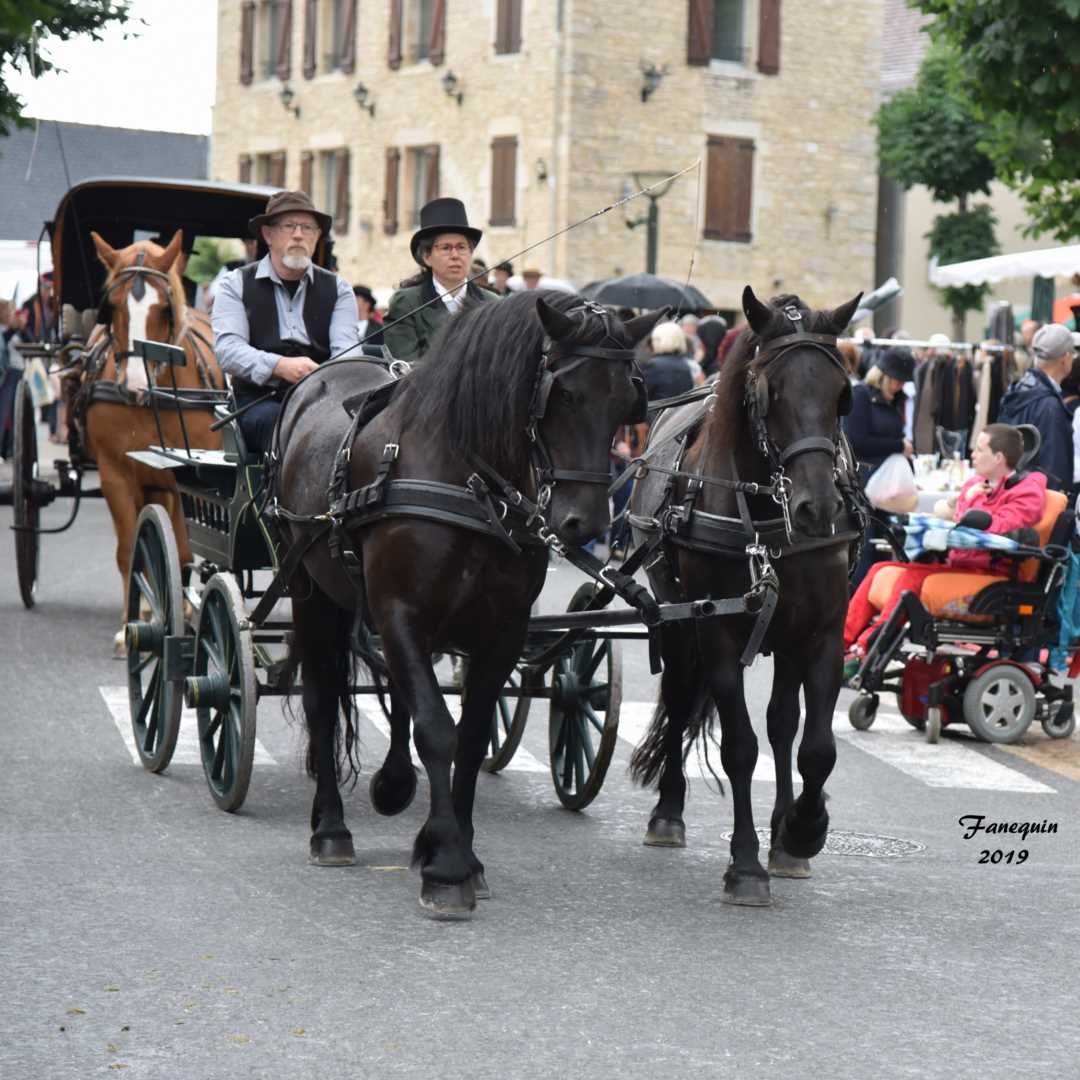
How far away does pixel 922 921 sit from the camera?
682 centimetres

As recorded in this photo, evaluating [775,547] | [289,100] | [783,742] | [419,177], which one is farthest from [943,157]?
[775,547]

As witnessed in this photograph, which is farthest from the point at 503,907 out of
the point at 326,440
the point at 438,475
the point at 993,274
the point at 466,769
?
the point at 993,274

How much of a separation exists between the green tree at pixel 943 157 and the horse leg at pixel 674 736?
3313cm

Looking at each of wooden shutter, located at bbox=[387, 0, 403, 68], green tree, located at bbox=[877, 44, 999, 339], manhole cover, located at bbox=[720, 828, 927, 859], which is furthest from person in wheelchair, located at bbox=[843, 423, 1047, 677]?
wooden shutter, located at bbox=[387, 0, 403, 68]

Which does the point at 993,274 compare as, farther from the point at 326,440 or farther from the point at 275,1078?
the point at 275,1078

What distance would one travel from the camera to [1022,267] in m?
18.0

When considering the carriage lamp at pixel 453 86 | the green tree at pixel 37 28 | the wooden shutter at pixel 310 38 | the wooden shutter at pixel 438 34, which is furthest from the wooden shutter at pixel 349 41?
the green tree at pixel 37 28

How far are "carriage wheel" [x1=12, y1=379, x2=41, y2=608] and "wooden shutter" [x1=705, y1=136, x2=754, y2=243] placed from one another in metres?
29.1

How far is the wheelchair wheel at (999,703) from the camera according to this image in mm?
11055

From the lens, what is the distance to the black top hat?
9.16 meters

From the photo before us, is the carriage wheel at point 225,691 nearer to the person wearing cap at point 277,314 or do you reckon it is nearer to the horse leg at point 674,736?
the person wearing cap at point 277,314

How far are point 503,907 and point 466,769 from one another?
483 mm

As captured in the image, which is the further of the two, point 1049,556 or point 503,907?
point 1049,556

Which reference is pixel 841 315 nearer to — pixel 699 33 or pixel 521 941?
pixel 521 941
